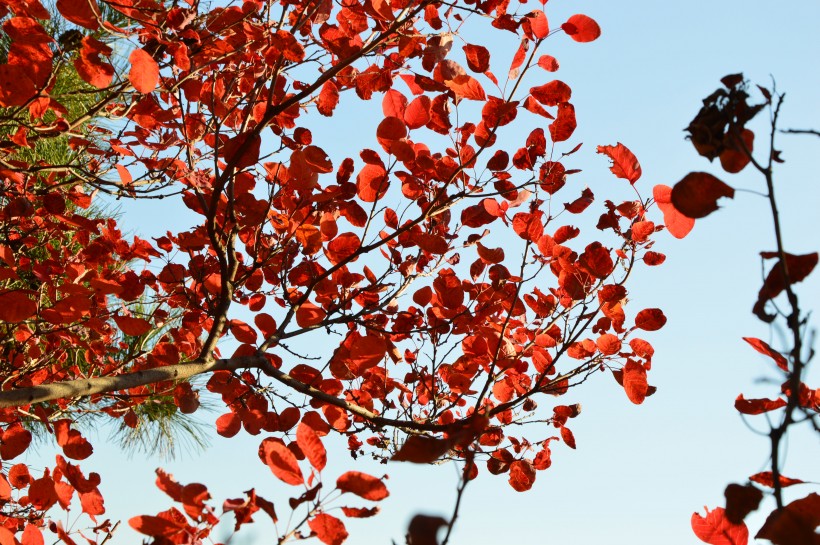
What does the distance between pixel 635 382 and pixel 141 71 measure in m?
1.61

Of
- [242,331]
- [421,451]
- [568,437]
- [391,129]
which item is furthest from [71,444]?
[568,437]

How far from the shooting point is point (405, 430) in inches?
79.9

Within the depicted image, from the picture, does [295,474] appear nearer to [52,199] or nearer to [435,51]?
[435,51]

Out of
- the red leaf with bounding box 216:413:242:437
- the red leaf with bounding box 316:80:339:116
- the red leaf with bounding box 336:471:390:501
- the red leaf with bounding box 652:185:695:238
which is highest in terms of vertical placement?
the red leaf with bounding box 316:80:339:116

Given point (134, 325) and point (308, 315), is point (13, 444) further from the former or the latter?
point (308, 315)

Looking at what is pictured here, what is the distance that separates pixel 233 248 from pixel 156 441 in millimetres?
3609

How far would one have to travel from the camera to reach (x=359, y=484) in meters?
1.15

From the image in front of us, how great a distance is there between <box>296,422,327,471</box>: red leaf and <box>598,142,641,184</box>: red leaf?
4.00ft

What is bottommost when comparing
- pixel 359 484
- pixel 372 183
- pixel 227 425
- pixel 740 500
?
pixel 740 500

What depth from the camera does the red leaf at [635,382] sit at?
6.62ft

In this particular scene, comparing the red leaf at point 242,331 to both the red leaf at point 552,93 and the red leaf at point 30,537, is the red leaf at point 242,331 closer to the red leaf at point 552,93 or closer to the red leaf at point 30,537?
the red leaf at point 30,537

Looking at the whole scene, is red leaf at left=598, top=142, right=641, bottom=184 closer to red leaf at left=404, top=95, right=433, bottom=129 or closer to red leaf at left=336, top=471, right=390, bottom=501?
red leaf at left=404, top=95, right=433, bottom=129

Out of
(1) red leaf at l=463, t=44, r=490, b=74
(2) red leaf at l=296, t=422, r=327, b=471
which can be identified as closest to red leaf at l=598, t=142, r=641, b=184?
(1) red leaf at l=463, t=44, r=490, b=74

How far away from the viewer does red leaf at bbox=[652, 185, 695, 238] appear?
169 centimetres
